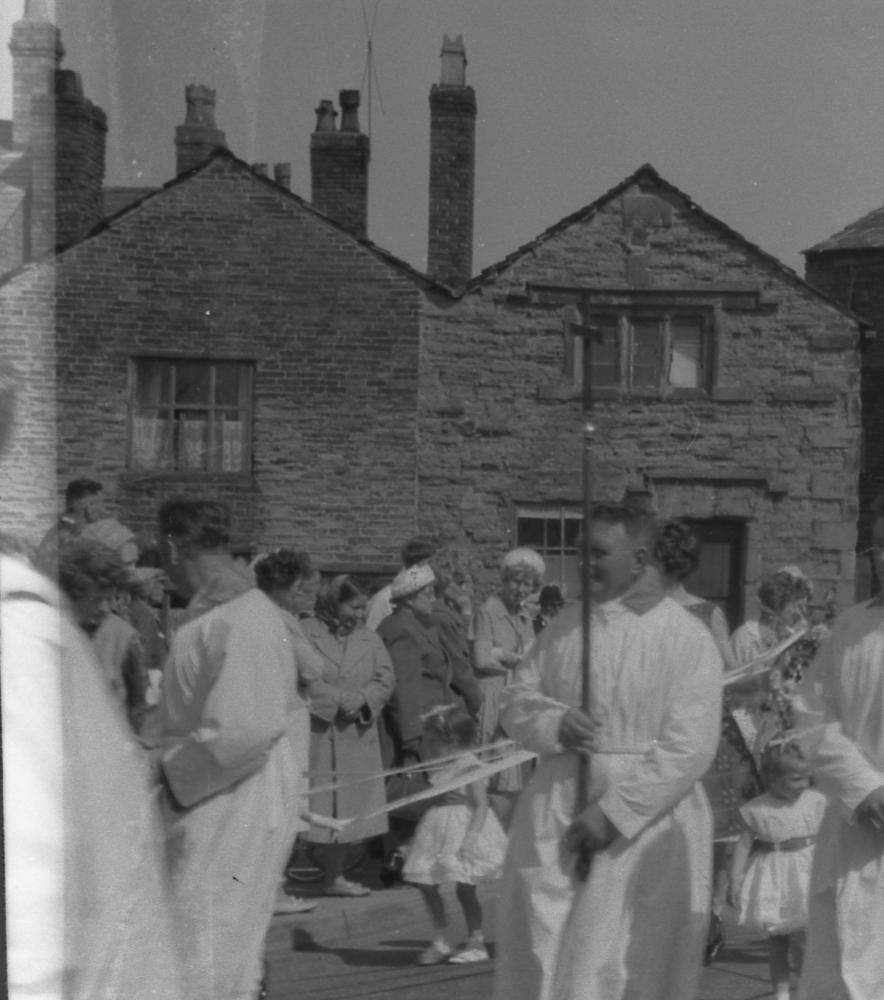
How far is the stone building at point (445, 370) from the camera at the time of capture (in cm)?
836

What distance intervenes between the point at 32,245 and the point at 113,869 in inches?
84.1

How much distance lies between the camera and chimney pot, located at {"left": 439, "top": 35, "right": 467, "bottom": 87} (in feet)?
26.3

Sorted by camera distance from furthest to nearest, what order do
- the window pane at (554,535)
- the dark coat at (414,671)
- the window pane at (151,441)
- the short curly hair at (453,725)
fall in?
the dark coat at (414,671) → the short curly hair at (453,725) → the window pane at (554,535) → the window pane at (151,441)

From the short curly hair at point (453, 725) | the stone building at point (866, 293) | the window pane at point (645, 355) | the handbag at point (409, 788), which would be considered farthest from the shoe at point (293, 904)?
the stone building at point (866, 293)

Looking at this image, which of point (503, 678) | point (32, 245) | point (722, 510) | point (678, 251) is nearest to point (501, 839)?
point (503, 678)

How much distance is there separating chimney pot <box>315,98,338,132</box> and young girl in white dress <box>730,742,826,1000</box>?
8.77ft

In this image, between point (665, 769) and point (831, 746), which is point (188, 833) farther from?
point (831, 746)

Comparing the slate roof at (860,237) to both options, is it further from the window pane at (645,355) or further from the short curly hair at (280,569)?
the short curly hair at (280,569)

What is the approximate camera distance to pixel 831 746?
615 centimetres

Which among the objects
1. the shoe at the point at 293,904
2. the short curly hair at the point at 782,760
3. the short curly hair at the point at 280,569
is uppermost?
the short curly hair at the point at 280,569

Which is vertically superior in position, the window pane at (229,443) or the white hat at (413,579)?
the window pane at (229,443)

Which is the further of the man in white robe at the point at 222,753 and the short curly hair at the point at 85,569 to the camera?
the man in white robe at the point at 222,753

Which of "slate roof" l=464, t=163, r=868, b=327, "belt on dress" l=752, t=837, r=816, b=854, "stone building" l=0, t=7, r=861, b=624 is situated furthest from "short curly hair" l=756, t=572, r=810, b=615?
"slate roof" l=464, t=163, r=868, b=327

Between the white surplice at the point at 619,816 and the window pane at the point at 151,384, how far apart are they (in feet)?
8.16
